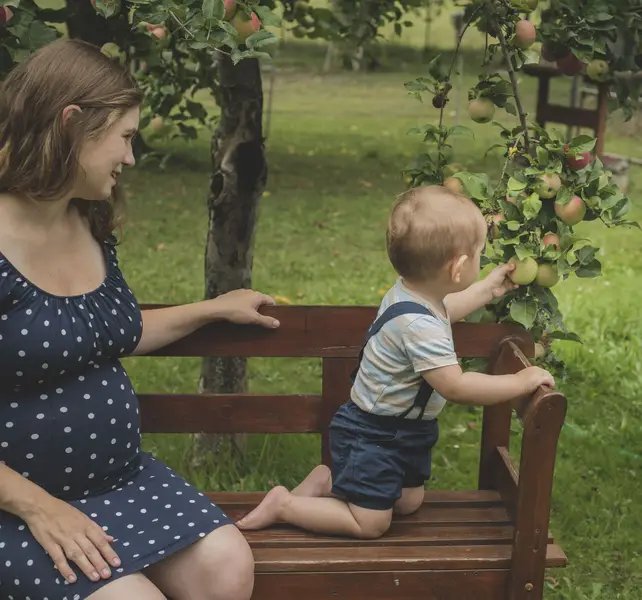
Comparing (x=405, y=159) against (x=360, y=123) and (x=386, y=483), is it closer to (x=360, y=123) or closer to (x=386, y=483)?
(x=360, y=123)

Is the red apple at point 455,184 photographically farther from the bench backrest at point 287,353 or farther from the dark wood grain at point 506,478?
the dark wood grain at point 506,478

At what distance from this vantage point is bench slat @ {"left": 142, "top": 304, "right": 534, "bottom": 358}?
2584 mm

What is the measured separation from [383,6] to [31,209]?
244 centimetres

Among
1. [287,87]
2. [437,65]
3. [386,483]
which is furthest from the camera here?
[287,87]

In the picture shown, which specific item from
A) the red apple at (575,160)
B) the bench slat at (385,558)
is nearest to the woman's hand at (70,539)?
the bench slat at (385,558)

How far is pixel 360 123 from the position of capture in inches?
520

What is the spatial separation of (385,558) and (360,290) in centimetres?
379

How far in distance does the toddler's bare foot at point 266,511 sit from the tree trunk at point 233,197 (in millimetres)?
1258

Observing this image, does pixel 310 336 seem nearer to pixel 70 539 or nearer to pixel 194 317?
pixel 194 317

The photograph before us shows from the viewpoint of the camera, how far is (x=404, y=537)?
237 cm

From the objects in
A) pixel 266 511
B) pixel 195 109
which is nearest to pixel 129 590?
pixel 266 511

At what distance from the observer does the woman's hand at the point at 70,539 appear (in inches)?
78.5

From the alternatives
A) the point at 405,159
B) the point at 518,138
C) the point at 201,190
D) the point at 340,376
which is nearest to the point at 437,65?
the point at 518,138

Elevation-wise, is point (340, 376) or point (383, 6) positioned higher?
point (383, 6)
